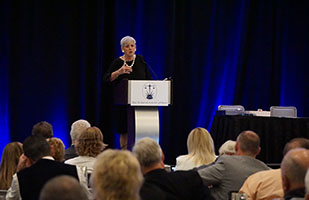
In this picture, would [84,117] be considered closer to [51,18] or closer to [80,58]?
[80,58]

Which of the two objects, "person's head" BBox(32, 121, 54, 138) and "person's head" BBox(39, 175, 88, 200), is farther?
"person's head" BBox(32, 121, 54, 138)

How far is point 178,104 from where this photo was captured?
852cm

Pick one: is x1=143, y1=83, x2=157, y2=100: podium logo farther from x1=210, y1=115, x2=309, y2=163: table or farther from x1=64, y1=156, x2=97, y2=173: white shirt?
x1=64, y1=156, x2=97, y2=173: white shirt

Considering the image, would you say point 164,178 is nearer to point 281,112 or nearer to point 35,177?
point 35,177

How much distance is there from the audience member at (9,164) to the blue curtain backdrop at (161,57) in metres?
3.86

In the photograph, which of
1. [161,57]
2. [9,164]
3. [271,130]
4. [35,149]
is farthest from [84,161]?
[161,57]

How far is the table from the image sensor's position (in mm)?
6324

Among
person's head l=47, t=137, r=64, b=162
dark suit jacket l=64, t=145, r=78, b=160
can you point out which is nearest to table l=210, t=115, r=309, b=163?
dark suit jacket l=64, t=145, r=78, b=160

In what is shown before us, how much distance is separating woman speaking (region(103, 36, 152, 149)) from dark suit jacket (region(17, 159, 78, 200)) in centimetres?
291

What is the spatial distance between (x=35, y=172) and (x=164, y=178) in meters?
0.86

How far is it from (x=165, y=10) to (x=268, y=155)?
3305 millimetres

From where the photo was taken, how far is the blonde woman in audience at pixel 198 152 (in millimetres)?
4379

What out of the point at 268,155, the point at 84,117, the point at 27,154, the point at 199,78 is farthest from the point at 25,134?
the point at 27,154

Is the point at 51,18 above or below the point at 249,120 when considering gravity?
above
